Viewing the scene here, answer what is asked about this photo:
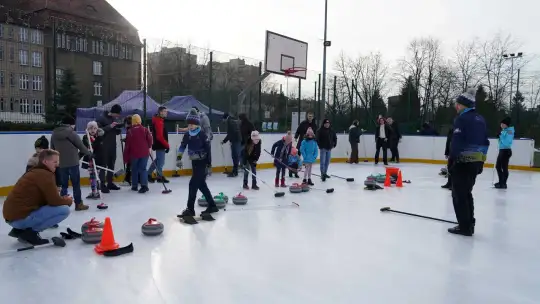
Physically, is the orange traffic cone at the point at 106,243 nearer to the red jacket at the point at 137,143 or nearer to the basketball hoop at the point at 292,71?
the red jacket at the point at 137,143

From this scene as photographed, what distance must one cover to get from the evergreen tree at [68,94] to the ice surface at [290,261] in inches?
167

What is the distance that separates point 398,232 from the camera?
16.6 feet

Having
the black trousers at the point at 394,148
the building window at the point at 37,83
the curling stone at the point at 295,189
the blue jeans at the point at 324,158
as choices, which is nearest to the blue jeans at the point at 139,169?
the curling stone at the point at 295,189

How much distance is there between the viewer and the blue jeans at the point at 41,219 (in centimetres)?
406

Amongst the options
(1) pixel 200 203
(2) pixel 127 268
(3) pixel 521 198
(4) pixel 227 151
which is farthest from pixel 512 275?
(4) pixel 227 151

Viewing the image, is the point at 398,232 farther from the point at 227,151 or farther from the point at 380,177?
the point at 227,151

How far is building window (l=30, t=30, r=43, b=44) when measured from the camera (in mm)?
9462

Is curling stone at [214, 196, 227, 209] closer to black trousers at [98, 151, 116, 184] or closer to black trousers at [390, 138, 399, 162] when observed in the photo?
black trousers at [98, 151, 116, 184]

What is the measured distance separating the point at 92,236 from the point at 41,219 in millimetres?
501

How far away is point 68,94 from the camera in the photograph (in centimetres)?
959

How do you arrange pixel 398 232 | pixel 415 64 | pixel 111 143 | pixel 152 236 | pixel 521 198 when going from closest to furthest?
1. pixel 152 236
2. pixel 398 232
3. pixel 111 143
4. pixel 521 198
5. pixel 415 64

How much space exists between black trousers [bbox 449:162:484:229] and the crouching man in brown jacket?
419 centimetres

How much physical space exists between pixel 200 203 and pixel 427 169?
9053 mm

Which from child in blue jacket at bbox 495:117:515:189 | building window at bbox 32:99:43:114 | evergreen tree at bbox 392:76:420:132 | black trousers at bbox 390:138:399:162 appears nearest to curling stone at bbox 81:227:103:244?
building window at bbox 32:99:43:114
